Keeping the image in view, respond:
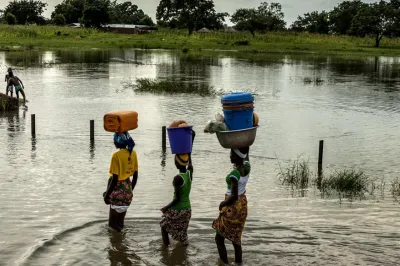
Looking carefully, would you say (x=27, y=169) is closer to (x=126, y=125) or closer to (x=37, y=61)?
(x=126, y=125)

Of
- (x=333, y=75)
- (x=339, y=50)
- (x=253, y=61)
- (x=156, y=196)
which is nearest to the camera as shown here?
(x=156, y=196)

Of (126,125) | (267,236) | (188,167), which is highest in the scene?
(126,125)

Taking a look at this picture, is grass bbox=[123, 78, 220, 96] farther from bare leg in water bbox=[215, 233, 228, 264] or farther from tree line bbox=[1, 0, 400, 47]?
tree line bbox=[1, 0, 400, 47]

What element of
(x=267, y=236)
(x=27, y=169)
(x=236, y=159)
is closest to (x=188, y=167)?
(x=236, y=159)

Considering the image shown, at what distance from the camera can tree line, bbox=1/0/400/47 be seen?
82.6 meters

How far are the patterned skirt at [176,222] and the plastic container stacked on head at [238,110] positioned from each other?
5.22ft

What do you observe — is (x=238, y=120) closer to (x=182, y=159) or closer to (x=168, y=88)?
(x=182, y=159)

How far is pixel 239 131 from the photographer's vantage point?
23.6ft

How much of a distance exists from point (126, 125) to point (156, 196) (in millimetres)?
4167

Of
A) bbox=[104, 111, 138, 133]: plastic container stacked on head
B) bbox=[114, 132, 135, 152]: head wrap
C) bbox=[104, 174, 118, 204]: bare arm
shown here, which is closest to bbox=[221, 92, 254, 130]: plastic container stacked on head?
bbox=[104, 111, 138, 133]: plastic container stacked on head

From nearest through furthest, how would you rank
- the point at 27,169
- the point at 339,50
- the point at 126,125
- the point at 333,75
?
1. the point at 126,125
2. the point at 27,169
3. the point at 333,75
4. the point at 339,50

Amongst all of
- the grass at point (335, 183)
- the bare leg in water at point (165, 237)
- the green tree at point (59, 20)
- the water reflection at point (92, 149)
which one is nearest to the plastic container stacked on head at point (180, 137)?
the bare leg in water at point (165, 237)

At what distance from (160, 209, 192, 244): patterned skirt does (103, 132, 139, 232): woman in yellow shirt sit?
695mm

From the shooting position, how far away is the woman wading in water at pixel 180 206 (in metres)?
7.79
